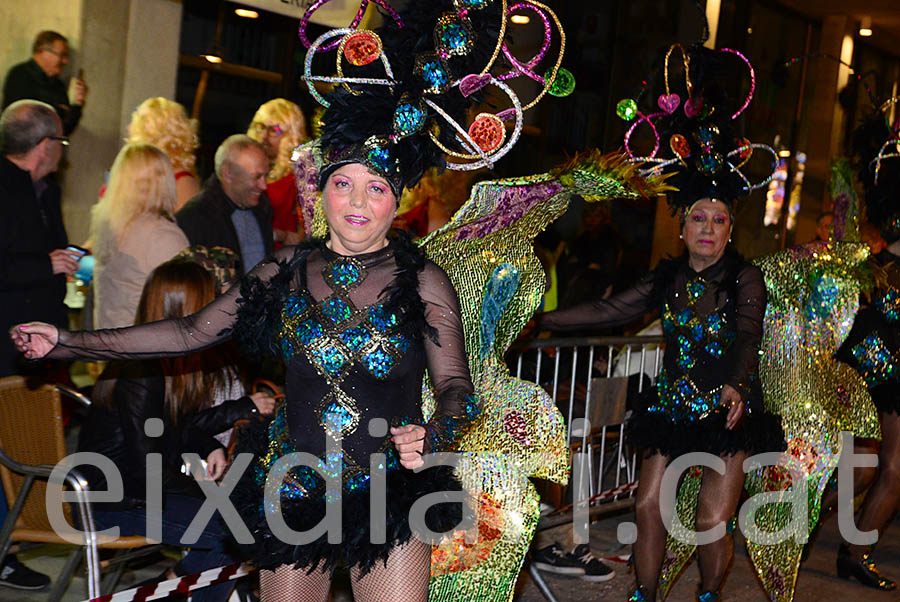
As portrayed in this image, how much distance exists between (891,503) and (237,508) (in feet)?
13.7

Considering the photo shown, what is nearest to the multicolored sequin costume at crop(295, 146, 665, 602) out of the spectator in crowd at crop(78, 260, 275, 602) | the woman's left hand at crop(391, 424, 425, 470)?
the woman's left hand at crop(391, 424, 425, 470)

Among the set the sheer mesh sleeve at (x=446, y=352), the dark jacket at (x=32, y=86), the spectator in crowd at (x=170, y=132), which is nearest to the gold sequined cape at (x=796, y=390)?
the sheer mesh sleeve at (x=446, y=352)

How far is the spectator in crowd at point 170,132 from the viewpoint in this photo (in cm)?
617

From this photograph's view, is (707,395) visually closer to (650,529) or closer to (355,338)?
(650,529)

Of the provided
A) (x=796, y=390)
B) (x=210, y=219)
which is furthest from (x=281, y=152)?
(x=796, y=390)

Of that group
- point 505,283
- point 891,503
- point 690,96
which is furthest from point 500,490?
point 891,503

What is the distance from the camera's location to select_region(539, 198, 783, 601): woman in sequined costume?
4.58m

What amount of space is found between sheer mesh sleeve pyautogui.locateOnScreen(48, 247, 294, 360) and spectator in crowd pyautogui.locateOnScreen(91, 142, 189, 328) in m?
2.41

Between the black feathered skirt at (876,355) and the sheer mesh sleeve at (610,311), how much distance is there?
162 cm

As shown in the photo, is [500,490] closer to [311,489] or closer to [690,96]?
[311,489]

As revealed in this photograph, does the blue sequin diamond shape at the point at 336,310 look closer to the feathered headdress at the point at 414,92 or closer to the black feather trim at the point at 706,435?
the feathered headdress at the point at 414,92

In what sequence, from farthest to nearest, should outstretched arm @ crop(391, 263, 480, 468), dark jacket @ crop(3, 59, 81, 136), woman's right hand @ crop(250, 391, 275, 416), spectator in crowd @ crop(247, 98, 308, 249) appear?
spectator in crowd @ crop(247, 98, 308, 249)
dark jacket @ crop(3, 59, 81, 136)
woman's right hand @ crop(250, 391, 275, 416)
outstretched arm @ crop(391, 263, 480, 468)

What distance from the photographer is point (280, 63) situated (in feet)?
28.7

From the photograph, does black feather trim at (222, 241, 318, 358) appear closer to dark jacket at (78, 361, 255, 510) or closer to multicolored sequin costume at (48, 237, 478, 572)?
multicolored sequin costume at (48, 237, 478, 572)
